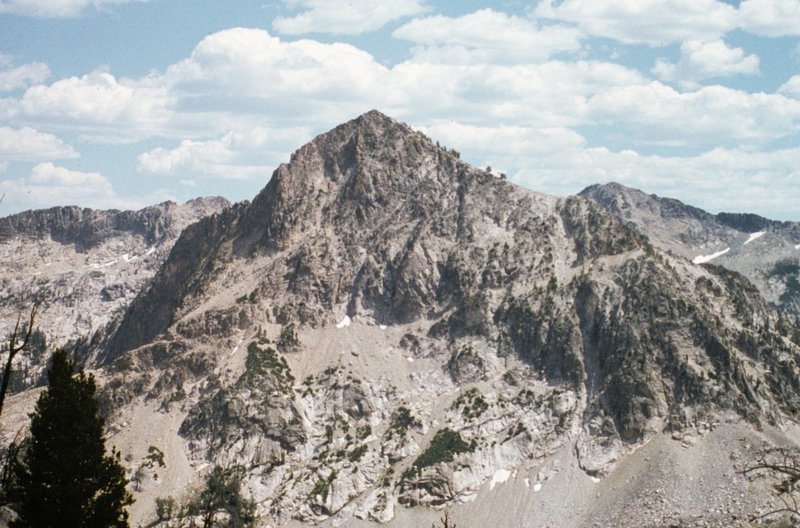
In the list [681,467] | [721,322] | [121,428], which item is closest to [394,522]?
[681,467]

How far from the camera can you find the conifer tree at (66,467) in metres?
47.3

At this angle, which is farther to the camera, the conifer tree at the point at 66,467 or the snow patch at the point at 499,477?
the snow patch at the point at 499,477

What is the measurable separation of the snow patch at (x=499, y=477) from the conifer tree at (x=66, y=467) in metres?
135

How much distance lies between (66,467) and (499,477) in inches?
5545

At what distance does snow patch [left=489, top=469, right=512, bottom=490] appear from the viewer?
17529 cm

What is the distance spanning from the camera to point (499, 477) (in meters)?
177

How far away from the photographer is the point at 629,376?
18325cm

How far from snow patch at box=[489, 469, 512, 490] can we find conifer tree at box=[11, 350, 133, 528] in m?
135

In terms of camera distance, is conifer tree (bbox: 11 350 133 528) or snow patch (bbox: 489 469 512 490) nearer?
conifer tree (bbox: 11 350 133 528)

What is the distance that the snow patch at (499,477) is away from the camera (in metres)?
175

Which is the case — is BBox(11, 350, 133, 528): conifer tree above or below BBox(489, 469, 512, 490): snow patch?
above

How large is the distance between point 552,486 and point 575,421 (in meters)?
20.8

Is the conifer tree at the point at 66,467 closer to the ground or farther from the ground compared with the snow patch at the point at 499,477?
farther from the ground

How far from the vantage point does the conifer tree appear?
47.3m
